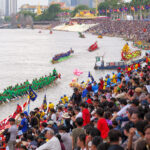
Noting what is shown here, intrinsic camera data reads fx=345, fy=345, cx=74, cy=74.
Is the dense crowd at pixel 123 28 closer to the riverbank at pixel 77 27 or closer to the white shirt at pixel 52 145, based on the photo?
the riverbank at pixel 77 27

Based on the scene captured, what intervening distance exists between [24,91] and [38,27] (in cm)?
16263

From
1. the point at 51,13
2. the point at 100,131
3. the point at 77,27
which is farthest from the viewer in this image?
the point at 51,13

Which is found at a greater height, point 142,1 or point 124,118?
point 142,1

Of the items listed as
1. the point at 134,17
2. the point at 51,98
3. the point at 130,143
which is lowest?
the point at 51,98

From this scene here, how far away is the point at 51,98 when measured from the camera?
2494 centimetres

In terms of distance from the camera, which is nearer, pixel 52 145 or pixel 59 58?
pixel 52 145

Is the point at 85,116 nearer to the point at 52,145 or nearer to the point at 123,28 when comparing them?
the point at 52,145

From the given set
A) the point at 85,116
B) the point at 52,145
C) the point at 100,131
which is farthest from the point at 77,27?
the point at 52,145

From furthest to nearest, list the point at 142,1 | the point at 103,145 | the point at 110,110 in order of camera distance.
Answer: the point at 142,1
the point at 110,110
the point at 103,145

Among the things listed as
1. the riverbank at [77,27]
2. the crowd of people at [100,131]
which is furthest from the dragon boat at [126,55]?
the riverbank at [77,27]

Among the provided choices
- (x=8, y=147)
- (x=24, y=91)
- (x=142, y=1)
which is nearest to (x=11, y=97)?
(x=24, y=91)

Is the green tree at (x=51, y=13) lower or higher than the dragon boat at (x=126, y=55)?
higher

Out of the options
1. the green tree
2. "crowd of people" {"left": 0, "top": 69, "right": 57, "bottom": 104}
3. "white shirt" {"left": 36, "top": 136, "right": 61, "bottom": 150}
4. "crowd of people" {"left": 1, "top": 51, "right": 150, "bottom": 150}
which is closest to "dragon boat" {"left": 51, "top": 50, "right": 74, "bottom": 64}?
"crowd of people" {"left": 0, "top": 69, "right": 57, "bottom": 104}

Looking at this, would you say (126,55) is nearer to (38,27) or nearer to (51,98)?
(51,98)
